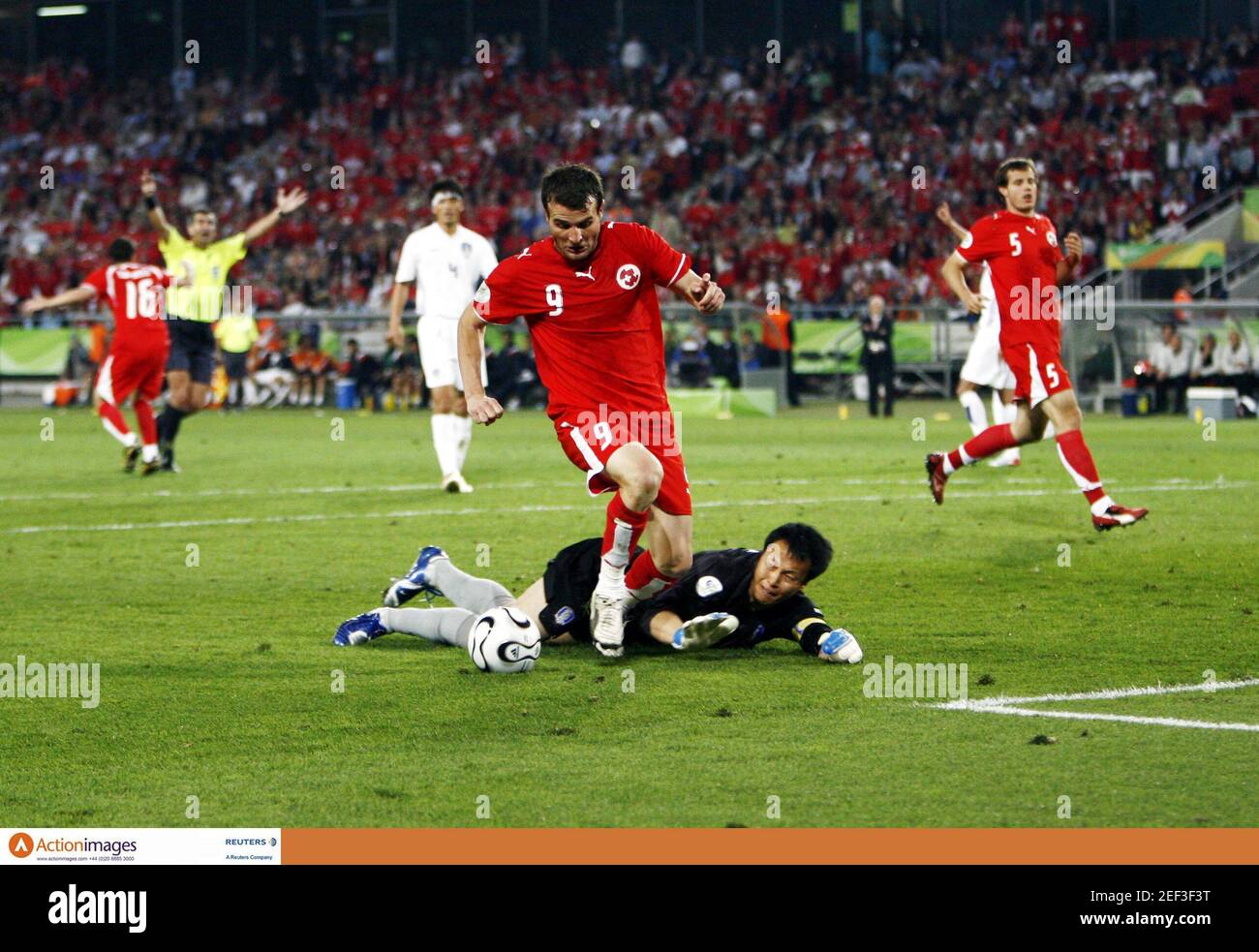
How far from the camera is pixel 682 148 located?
3997cm

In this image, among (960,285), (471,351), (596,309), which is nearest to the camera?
(596,309)

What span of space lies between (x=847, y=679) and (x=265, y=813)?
278 centimetres

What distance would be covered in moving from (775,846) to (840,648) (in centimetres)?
279

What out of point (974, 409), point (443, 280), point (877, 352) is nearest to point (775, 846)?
point (443, 280)

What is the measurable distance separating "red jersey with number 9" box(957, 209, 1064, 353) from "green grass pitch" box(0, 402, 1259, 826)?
1.33 metres

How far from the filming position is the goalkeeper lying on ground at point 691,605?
7367 millimetres

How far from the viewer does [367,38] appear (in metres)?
46.9

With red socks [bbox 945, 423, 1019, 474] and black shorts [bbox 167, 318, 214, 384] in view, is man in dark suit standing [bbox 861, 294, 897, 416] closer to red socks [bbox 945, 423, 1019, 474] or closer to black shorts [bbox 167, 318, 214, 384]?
black shorts [bbox 167, 318, 214, 384]

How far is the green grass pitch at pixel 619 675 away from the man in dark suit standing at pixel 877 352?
12.6 metres

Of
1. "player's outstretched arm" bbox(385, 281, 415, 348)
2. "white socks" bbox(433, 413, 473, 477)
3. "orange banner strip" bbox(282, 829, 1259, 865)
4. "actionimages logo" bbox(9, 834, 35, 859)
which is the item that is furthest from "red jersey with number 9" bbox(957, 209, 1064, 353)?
"actionimages logo" bbox(9, 834, 35, 859)
